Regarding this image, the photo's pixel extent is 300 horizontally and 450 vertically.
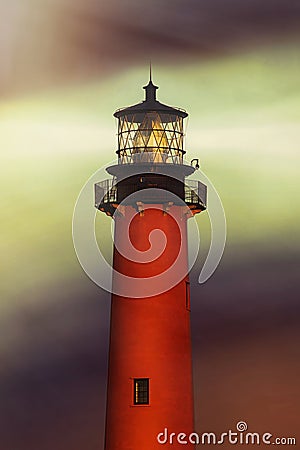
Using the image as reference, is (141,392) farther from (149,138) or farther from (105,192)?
(149,138)

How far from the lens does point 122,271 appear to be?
23.3m

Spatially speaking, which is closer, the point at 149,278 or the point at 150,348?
the point at 150,348

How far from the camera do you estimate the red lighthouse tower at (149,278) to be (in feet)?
74.4

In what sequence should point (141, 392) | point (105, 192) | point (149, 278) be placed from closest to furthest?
point (141, 392), point (149, 278), point (105, 192)

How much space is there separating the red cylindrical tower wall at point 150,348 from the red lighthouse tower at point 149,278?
2cm

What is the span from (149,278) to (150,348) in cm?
126

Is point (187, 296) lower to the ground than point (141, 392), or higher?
higher

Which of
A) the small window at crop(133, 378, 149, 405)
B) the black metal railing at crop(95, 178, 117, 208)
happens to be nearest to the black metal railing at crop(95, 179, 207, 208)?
the black metal railing at crop(95, 178, 117, 208)

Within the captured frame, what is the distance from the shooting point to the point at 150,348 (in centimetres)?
2275

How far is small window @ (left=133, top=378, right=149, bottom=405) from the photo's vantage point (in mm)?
22656

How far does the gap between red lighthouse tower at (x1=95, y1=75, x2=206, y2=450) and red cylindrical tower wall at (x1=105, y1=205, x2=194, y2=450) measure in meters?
0.02

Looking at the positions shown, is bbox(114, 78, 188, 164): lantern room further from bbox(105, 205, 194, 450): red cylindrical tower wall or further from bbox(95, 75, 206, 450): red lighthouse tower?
bbox(105, 205, 194, 450): red cylindrical tower wall

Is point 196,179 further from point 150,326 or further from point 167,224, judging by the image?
point 150,326

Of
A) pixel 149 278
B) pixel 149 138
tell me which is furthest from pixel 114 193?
pixel 149 278
